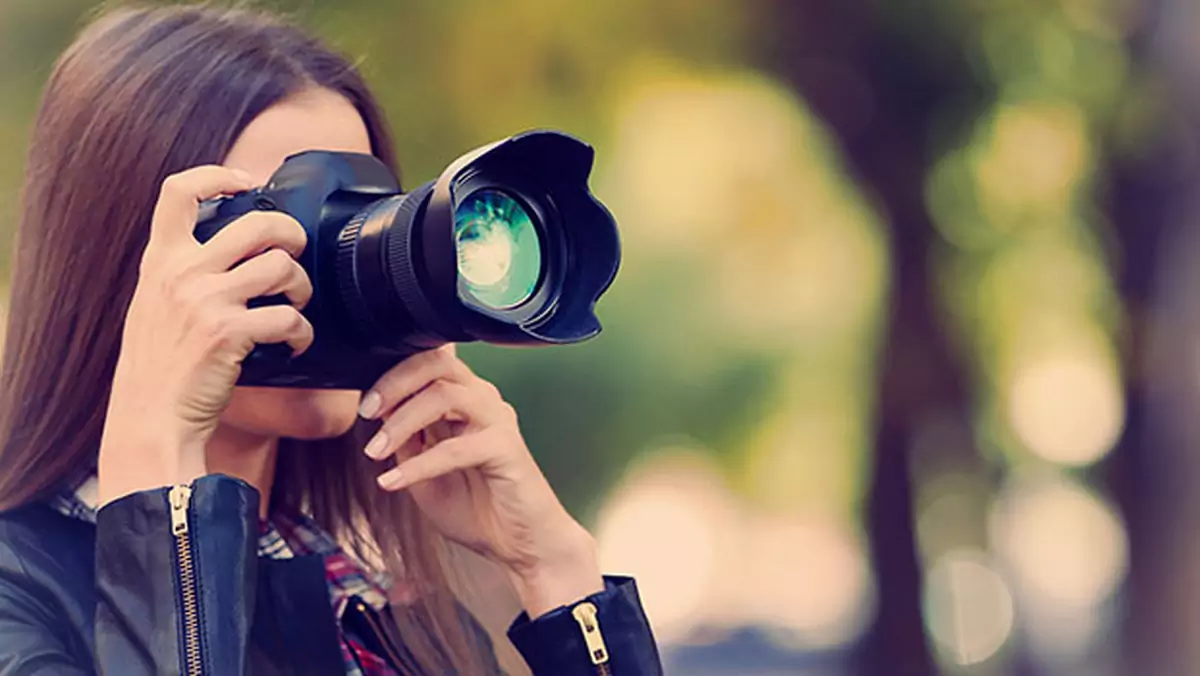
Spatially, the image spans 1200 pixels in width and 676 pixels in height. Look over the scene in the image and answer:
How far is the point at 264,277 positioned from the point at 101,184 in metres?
0.17

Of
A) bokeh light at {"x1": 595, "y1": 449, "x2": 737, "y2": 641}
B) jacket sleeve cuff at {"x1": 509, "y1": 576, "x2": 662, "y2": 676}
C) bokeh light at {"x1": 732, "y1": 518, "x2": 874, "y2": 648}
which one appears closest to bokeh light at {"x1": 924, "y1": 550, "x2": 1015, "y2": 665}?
bokeh light at {"x1": 732, "y1": 518, "x2": 874, "y2": 648}

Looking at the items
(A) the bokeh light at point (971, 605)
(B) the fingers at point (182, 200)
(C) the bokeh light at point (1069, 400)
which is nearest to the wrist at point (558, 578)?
(B) the fingers at point (182, 200)

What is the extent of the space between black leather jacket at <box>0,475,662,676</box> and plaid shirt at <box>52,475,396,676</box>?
1cm

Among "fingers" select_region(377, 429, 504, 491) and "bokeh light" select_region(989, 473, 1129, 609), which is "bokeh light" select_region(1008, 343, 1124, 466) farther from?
"fingers" select_region(377, 429, 504, 491)

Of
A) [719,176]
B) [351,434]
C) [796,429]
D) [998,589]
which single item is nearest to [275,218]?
[351,434]

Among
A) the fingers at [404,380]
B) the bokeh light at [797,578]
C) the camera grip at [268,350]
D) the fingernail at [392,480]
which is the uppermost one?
the camera grip at [268,350]

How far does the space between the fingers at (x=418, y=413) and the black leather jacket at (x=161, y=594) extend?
0.28 feet

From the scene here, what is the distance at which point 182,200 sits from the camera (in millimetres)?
884

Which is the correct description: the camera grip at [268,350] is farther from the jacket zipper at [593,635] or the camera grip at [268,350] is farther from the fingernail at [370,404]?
the jacket zipper at [593,635]

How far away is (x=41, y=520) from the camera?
94 centimetres

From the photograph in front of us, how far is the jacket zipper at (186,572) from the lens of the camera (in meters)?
0.84

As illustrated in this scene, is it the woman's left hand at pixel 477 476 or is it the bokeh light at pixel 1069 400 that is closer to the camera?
the woman's left hand at pixel 477 476

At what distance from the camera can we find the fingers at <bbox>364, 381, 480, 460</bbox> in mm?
980

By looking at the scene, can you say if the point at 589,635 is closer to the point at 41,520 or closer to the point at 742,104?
the point at 41,520
